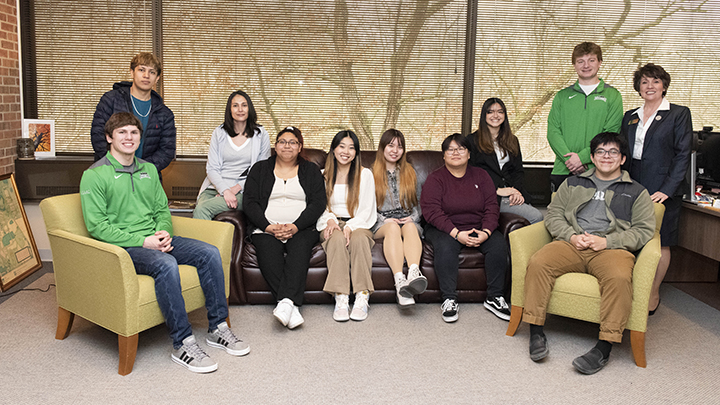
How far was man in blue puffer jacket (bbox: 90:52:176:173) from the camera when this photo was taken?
377 cm

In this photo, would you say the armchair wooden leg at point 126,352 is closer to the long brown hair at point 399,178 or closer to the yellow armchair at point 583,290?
the long brown hair at point 399,178

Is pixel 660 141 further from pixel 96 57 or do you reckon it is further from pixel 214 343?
pixel 96 57

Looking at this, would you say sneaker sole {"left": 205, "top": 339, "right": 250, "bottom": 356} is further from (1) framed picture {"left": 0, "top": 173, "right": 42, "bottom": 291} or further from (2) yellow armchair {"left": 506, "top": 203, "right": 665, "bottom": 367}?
(1) framed picture {"left": 0, "top": 173, "right": 42, "bottom": 291}

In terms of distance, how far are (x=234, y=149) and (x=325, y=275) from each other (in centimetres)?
118

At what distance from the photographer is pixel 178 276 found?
9.05 ft

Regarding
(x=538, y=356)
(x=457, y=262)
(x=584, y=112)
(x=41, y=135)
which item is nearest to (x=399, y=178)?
(x=457, y=262)

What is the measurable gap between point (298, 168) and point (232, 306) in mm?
1011

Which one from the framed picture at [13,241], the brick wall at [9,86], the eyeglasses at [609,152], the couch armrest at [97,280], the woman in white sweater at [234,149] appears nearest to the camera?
the couch armrest at [97,280]

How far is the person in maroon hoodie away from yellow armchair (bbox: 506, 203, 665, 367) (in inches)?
15.1

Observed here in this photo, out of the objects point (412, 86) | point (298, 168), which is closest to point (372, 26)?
point (412, 86)

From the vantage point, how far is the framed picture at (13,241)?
387 cm

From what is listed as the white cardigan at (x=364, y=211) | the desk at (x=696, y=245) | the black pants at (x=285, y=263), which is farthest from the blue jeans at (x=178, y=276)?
the desk at (x=696, y=245)

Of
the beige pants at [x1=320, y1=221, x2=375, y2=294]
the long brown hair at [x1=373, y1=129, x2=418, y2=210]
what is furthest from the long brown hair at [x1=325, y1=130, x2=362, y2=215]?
the beige pants at [x1=320, y1=221, x2=375, y2=294]

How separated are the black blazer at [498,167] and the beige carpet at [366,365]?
1110mm
